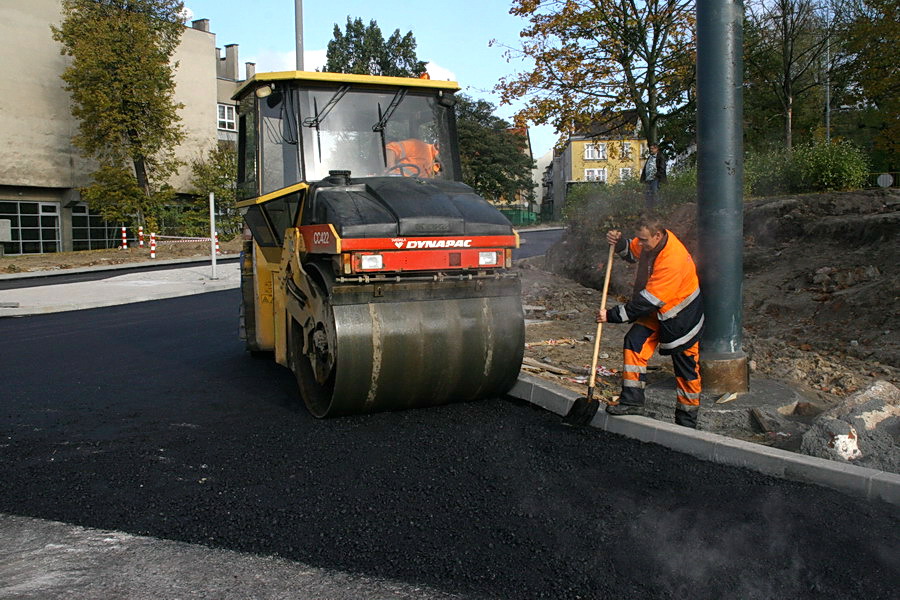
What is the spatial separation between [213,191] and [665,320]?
29861 millimetres

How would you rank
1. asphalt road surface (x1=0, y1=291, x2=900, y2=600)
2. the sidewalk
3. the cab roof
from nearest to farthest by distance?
asphalt road surface (x1=0, y1=291, x2=900, y2=600)
the cab roof
the sidewalk

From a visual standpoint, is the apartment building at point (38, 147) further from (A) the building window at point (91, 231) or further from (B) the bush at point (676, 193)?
(B) the bush at point (676, 193)

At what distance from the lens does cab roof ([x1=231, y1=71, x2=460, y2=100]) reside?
6320 mm

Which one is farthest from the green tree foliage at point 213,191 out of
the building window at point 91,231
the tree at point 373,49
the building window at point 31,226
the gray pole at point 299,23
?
the tree at point 373,49

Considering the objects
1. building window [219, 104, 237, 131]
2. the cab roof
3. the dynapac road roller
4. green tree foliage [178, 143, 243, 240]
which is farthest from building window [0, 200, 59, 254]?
the dynapac road roller

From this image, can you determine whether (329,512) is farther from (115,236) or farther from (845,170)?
(115,236)

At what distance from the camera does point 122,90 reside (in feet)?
94.2

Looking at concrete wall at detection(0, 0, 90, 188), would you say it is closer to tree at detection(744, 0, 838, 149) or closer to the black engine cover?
tree at detection(744, 0, 838, 149)

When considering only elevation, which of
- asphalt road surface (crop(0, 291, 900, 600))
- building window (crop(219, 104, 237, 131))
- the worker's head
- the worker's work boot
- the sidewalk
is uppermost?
building window (crop(219, 104, 237, 131))

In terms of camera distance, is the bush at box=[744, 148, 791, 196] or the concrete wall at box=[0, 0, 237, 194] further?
the concrete wall at box=[0, 0, 237, 194]

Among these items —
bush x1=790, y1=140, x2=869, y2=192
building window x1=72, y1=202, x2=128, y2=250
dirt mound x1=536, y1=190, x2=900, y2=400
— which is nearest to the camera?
dirt mound x1=536, y1=190, x2=900, y2=400

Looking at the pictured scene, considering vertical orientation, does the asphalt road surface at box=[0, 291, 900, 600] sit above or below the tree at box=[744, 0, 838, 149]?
below

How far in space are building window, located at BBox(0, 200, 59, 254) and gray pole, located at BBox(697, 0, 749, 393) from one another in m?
30.3

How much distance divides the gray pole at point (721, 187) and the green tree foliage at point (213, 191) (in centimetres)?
2663
